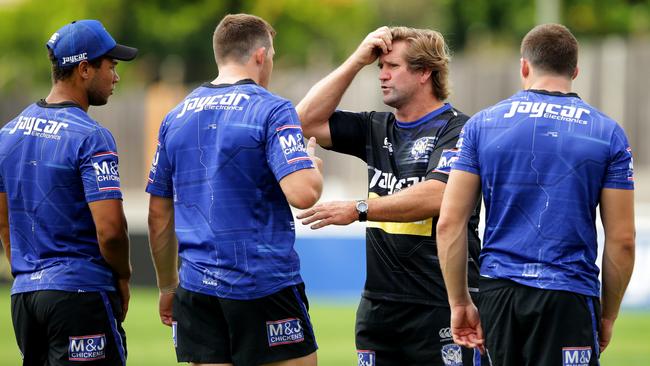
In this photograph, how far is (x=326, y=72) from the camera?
22141mm

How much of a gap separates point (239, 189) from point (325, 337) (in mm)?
7837

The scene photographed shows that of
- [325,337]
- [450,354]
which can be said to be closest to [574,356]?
[450,354]

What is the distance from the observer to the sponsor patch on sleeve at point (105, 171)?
18.4ft

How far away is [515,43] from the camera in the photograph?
35.8 m

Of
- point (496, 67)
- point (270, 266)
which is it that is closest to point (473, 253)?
point (270, 266)

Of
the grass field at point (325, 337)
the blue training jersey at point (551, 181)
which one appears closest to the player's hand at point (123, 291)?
the blue training jersey at point (551, 181)

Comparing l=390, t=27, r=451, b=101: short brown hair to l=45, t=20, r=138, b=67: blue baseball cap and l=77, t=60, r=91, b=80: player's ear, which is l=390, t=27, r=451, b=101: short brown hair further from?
l=77, t=60, r=91, b=80: player's ear

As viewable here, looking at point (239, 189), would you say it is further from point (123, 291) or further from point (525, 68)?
point (525, 68)

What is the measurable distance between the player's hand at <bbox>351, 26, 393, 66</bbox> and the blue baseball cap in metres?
1.43

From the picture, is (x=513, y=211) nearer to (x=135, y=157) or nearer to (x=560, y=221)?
(x=560, y=221)

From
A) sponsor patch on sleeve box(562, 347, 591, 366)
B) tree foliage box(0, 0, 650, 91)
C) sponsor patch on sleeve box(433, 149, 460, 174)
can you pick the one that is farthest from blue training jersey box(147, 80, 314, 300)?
tree foliage box(0, 0, 650, 91)

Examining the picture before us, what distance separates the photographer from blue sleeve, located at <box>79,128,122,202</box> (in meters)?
5.59

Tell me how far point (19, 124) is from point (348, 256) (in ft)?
34.5

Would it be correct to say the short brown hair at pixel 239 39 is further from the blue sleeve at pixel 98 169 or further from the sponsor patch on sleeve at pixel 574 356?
the sponsor patch on sleeve at pixel 574 356
